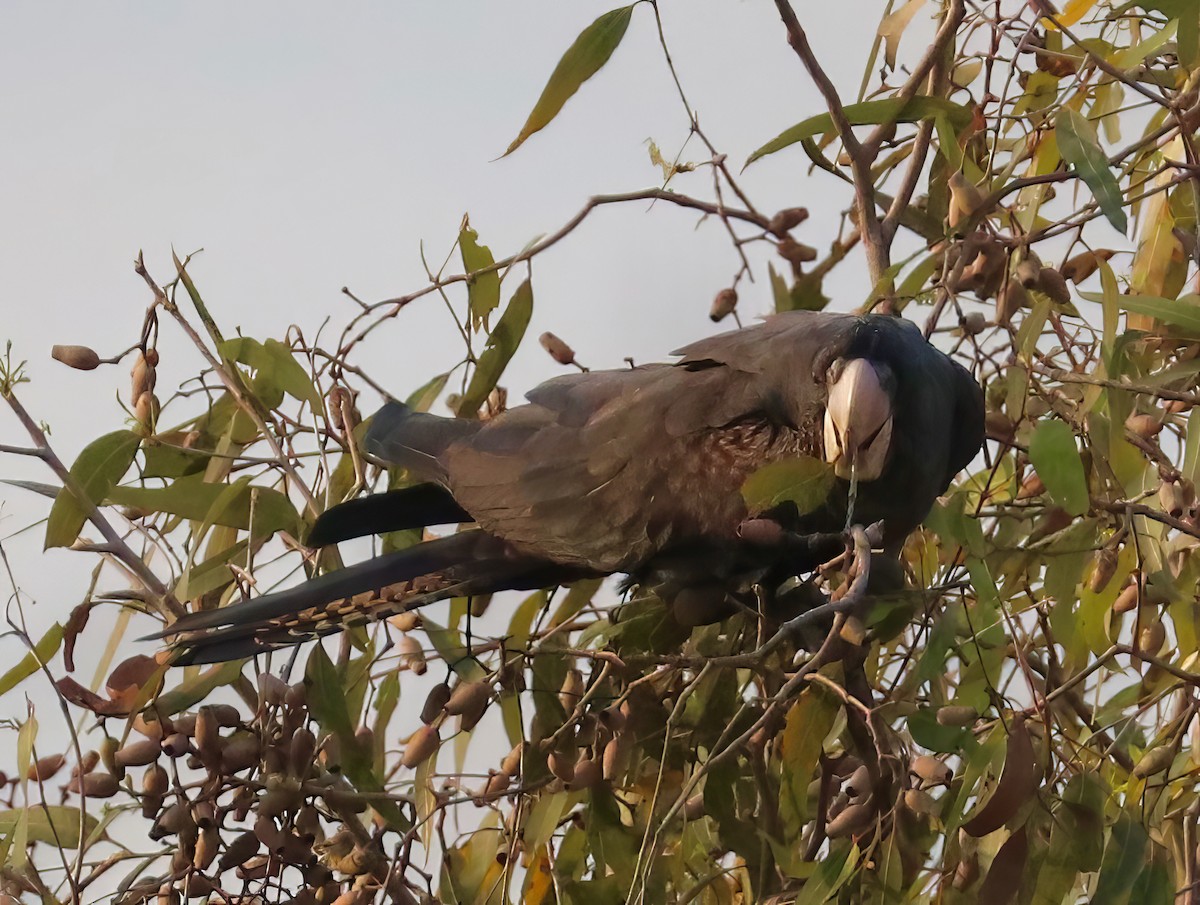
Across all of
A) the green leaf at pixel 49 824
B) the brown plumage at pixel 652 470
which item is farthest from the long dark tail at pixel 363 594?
the green leaf at pixel 49 824

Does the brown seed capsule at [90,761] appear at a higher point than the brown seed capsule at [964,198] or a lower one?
lower

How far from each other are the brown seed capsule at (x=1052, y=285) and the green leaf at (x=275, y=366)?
0.71 metres

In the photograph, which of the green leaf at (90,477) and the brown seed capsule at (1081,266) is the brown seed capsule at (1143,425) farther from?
the green leaf at (90,477)

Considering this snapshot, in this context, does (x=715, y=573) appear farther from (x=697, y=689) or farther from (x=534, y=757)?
(x=534, y=757)

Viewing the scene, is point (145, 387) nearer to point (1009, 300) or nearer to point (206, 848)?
point (206, 848)

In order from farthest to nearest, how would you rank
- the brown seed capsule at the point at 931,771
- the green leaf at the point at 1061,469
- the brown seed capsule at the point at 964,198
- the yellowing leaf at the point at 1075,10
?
the yellowing leaf at the point at 1075,10
the brown seed capsule at the point at 964,198
the brown seed capsule at the point at 931,771
the green leaf at the point at 1061,469

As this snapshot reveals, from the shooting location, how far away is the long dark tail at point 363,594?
118 centimetres

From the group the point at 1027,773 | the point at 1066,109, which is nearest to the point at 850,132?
the point at 1066,109

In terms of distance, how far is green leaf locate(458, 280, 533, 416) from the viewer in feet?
4.26

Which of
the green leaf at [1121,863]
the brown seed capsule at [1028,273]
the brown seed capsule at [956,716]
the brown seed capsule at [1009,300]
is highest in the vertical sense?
the brown seed capsule at [1028,273]

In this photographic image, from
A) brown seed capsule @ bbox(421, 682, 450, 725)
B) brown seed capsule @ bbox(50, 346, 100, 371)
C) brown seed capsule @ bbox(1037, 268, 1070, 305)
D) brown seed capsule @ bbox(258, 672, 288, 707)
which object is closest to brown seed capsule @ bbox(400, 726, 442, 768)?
brown seed capsule @ bbox(421, 682, 450, 725)

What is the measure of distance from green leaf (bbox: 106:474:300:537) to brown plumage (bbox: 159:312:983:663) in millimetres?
51

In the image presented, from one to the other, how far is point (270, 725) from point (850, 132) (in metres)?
0.74

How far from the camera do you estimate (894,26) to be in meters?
1.33
